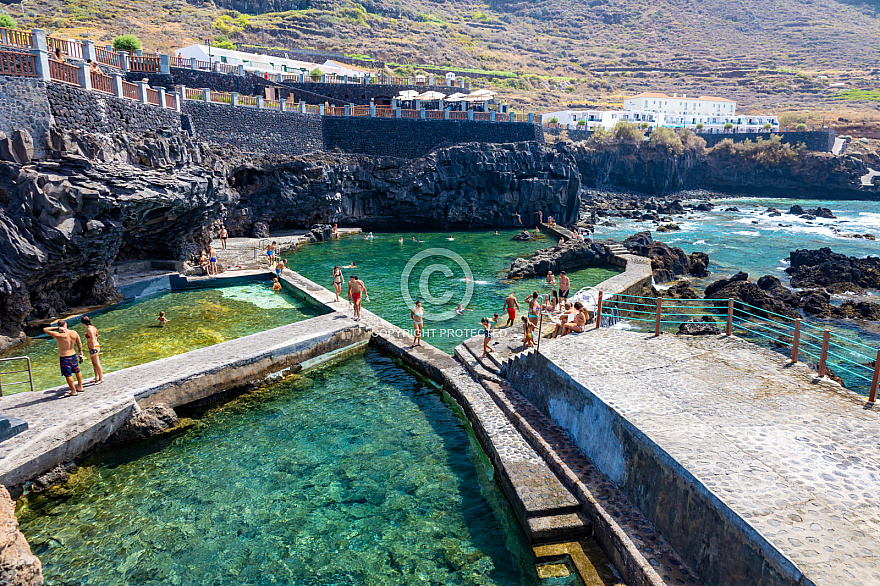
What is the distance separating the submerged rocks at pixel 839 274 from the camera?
2431 cm

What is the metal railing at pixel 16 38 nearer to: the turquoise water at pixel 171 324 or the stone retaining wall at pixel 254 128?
the turquoise water at pixel 171 324

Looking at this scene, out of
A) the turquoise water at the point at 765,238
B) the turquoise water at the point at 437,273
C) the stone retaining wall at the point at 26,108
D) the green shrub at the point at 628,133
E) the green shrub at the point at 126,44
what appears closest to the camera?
the stone retaining wall at the point at 26,108

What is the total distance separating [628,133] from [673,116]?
21668 millimetres

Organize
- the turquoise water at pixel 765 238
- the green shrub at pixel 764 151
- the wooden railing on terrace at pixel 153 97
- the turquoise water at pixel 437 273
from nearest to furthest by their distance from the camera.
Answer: the turquoise water at pixel 437 273
the wooden railing on terrace at pixel 153 97
the turquoise water at pixel 765 238
the green shrub at pixel 764 151

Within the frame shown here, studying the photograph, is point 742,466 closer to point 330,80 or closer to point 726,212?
point 330,80

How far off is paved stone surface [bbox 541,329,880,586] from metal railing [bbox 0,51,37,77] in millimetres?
15056

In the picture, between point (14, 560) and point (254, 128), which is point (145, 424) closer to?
point (14, 560)

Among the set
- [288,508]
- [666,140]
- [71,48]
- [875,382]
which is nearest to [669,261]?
[875,382]

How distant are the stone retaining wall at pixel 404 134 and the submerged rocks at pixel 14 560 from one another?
3438 cm

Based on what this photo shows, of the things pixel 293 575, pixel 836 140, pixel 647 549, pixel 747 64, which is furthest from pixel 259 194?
pixel 747 64

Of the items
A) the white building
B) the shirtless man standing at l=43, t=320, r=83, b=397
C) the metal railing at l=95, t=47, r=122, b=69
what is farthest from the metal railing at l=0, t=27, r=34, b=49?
the white building

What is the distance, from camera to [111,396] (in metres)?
9.95

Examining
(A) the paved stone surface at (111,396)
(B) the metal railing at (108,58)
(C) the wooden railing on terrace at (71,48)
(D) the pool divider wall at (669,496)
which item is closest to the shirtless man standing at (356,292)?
(A) the paved stone surface at (111,396)

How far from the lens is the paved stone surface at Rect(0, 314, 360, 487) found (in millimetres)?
8180
